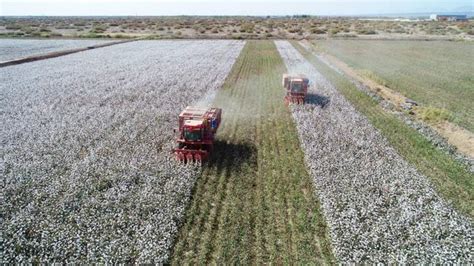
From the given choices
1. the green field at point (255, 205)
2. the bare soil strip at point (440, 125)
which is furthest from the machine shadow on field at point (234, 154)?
the bare soil strip at point (440, 125)

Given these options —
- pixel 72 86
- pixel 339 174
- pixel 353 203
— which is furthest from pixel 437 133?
pixel 72 86

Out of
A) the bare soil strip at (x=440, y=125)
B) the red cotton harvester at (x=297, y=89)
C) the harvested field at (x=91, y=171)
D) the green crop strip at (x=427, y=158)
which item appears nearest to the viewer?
the harvested field at (x=91, y=171)

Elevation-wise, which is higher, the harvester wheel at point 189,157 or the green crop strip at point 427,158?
the harvester wheel at point 189,157

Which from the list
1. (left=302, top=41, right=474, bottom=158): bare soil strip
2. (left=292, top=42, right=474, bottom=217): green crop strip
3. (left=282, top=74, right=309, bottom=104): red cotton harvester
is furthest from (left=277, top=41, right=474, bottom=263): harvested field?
(left=282, top=74, right=309, bottom=104): red cotton harvester

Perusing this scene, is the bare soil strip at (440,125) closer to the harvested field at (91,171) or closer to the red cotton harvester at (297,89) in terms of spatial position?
the red cotton harvester at (297,89)

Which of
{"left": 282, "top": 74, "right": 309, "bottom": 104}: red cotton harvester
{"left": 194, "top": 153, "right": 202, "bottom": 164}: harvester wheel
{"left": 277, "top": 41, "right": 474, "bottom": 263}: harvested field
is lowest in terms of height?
{"left": 277, "top": 41, "right": 474, "bottom": 263}: harvested field

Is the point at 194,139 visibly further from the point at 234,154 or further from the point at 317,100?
the point at 317,100

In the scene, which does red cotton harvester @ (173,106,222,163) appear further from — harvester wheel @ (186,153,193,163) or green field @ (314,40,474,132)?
green field @ (314,40,474,132)
